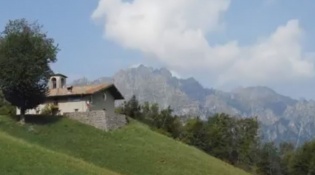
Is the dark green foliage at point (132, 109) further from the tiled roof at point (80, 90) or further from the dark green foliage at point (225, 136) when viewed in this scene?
the tiled roof at point (80, 90)

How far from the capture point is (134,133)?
205 feet

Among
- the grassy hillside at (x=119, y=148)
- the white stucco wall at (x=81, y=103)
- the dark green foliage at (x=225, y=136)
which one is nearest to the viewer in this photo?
the grassy hillside at (x=119, y=148)

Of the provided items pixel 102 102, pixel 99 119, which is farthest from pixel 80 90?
pixel 99 119

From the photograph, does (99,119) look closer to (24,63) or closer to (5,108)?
(24,63)

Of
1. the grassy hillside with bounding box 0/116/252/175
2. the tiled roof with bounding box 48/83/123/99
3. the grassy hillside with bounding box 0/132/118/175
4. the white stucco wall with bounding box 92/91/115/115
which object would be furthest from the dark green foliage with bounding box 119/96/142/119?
the grassy hillside with bounding box 0/132/118/175

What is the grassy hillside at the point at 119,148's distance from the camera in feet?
161

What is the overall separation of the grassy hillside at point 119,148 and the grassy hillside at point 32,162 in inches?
273

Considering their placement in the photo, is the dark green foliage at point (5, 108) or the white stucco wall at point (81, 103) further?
the dark green foliage at point (5, 108)

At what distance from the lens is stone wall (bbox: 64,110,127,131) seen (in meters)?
62.6

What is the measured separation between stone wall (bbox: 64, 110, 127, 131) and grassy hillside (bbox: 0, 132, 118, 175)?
1920cm

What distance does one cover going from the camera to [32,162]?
37.3 metres

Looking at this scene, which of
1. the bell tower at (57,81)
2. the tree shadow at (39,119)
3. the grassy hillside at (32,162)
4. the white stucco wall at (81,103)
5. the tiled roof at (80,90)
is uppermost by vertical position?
the bell tower at (57,81)

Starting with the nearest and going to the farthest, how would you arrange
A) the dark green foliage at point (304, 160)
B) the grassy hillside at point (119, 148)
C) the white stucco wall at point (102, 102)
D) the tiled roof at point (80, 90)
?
the grassy hillside at point (119, 148)
the tiled roof at point (80, 90)
the white stucco wall at point (102, 102)
the dark green foliage at point (304, 160)

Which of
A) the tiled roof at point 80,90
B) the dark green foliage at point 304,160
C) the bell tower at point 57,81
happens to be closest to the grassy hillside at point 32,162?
the tiled roof at point 80,90
